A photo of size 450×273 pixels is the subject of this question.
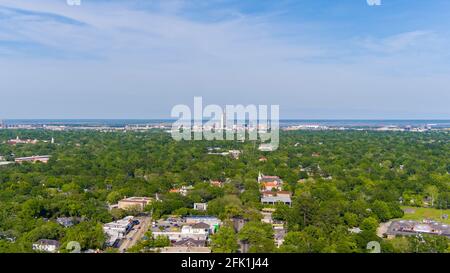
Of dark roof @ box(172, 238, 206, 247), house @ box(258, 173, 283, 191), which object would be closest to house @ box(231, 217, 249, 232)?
dark roof @ box(172, 238, 206, 247)

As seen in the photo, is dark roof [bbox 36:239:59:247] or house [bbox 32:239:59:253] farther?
dark roof [bbox 36:239:59:247]

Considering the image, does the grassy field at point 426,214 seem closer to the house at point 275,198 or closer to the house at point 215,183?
the house at point 275,198

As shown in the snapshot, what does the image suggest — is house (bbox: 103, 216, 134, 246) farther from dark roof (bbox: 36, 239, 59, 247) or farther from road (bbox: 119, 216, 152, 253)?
dark roof (bbox: 36, 239, 59, 247)

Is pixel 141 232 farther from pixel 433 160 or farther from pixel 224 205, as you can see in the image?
pixel 433 160

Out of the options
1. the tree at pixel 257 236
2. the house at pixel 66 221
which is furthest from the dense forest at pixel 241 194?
the house at pixel 66 221
